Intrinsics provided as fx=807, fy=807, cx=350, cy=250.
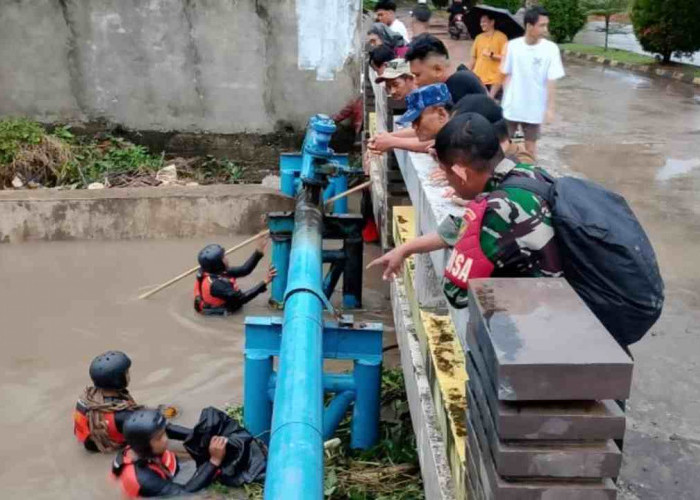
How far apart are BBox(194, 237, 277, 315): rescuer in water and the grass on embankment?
42.5ft

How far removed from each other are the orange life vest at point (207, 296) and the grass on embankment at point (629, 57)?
13.1m

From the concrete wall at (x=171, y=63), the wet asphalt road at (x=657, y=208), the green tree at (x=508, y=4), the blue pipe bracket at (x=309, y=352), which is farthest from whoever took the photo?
the green tree at (x=508, y=4)

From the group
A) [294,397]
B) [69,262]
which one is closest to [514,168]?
[294,397]

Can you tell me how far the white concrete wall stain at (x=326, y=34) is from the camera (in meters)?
9.66

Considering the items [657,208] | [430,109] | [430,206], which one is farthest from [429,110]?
[657,208]

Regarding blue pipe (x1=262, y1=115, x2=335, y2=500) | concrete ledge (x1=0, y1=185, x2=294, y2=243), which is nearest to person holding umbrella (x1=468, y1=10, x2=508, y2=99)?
concrete ledge (x1=0, y1=185, x2=294, y2=243)

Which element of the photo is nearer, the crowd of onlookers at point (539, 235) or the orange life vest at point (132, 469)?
the crowd of onlookers at point (539, 235)

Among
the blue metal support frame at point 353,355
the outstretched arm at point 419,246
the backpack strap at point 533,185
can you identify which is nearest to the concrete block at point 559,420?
the backpack strap at point 533,185

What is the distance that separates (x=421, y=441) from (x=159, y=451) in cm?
168

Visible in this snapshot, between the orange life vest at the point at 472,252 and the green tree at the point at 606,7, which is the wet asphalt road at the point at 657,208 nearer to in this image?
the orange life vest at the point at 472,252

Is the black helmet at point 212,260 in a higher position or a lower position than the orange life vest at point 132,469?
higher

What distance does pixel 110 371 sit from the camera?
4.68m

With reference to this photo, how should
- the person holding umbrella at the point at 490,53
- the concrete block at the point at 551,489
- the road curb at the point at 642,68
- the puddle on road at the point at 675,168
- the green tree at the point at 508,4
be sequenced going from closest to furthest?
1. the concrete block at the point at 551,489
2. the person holding umbrella at the point at 490,53
3. the puddle on road at the point at 675,168
4. the road curb at the point at 642,68
5. the green tree at the point at 508,4

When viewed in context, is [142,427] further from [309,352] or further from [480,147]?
[480,147]
